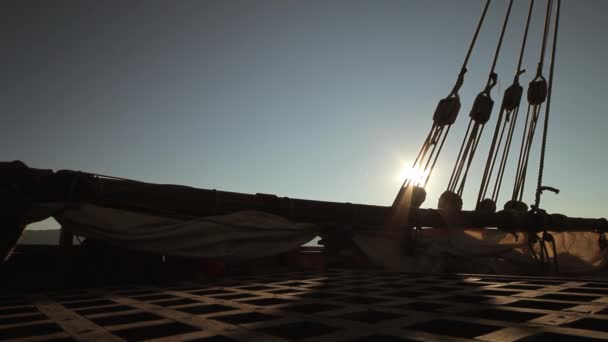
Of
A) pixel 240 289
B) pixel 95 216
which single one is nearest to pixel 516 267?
pixel 240 289

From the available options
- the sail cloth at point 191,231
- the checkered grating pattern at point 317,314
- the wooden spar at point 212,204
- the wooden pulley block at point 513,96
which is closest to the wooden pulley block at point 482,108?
the wooden pulley block at point 513,96

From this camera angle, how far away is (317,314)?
7.54 ft

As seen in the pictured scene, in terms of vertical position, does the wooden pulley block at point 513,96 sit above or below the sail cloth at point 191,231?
above

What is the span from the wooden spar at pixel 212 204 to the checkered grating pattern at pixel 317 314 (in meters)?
1.20

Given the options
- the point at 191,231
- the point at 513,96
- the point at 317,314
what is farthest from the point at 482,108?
the point at 317,314

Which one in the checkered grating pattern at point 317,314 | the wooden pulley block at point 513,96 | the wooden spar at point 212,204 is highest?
the wooden pulley block at point 513,96

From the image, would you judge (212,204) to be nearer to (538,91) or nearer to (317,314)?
(317,314)

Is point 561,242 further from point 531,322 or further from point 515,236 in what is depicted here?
point 531,322

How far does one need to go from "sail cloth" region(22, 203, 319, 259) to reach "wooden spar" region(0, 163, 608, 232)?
21cm

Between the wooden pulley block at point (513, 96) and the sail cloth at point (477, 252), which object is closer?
the sail cloth at point (477, 252)

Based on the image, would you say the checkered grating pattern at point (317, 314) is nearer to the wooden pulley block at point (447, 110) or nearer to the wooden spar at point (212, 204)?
the wooden spar at point (212, 204)

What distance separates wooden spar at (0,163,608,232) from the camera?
4.13 m

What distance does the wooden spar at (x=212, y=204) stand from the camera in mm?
4133

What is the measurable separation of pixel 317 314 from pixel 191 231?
266 centimetres
